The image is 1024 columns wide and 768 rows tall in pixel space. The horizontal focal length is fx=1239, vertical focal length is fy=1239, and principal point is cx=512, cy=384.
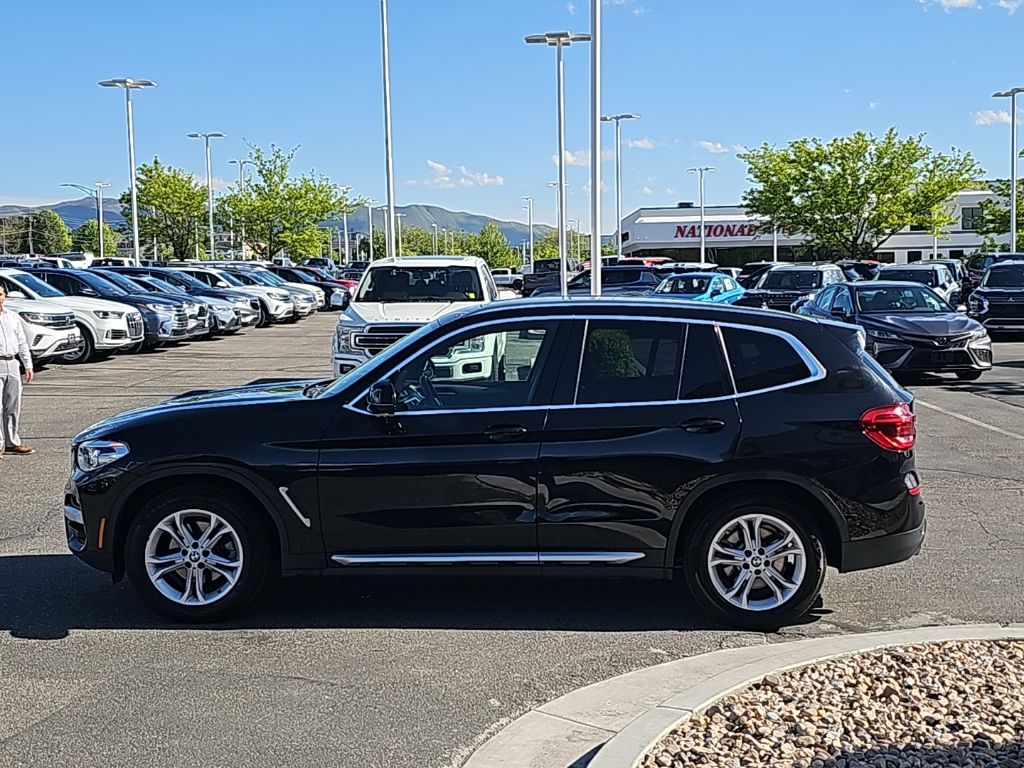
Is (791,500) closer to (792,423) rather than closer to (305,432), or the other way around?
(792,423)

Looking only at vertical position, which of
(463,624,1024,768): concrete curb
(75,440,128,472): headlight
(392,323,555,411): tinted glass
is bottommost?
(463,624,1024,768): concrete curb

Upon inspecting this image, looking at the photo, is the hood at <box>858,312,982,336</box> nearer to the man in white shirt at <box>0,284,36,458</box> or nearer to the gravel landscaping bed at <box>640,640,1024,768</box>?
the man in white shirt at <box>0,284,36,458</box>

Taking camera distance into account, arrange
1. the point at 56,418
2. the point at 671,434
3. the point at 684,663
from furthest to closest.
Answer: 1. the point at 56,418
2. the point at 671,434
3. the point at 684,663

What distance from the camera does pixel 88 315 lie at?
72.9ft

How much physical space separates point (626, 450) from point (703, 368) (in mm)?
605

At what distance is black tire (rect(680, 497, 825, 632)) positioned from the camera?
6.27 m

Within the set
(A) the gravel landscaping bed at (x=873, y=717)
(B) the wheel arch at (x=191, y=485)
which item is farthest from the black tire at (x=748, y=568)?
(B) the wheel arch at (x=191, y=485)

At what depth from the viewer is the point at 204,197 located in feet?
235

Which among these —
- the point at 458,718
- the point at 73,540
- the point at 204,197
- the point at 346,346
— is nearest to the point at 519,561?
the point at 458,718

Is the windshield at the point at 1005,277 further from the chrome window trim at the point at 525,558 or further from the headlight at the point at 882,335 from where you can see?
the chrome window trim at the point at 525,558

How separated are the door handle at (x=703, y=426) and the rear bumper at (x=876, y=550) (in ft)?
2.94

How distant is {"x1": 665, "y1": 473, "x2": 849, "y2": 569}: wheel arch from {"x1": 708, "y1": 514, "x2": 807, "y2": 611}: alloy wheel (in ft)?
0.46

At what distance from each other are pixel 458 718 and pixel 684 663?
1.19m

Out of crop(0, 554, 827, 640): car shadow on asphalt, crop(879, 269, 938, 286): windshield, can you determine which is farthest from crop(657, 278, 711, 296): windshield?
crop(0, 554, 827, 640): car shadow on asphalt
